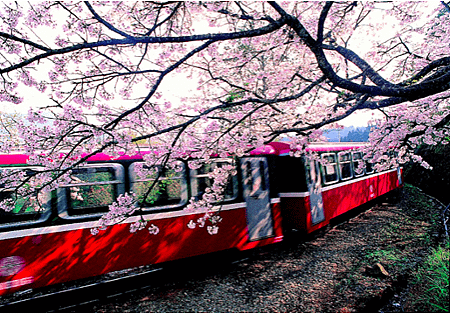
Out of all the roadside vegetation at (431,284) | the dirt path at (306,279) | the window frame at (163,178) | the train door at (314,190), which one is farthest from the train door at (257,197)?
the roadside vegetation at (431,284)

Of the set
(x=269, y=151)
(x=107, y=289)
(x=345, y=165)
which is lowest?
(x=107, y=289)

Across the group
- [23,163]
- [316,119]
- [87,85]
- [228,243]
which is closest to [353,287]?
[228,243]

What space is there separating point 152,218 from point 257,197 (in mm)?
2708

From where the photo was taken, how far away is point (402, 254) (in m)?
6.08

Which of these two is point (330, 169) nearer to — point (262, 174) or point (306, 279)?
point (262, 174)

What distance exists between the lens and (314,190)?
772 centimetres

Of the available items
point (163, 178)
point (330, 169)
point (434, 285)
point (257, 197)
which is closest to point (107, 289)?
point (163, 178)

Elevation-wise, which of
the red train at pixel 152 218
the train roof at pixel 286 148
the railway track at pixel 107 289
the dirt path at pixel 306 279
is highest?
the train roof at pixel 286 148

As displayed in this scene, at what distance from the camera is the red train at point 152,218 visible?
436 centimetres

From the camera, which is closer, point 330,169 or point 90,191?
point 90,191

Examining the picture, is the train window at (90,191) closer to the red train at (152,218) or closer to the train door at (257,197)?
the red train at (152,218)

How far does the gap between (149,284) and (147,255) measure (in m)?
0.68

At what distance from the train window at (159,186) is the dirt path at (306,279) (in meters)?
1.64

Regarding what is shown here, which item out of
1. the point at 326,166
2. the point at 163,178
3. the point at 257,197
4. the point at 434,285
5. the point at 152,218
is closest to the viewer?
the point at 434,285
